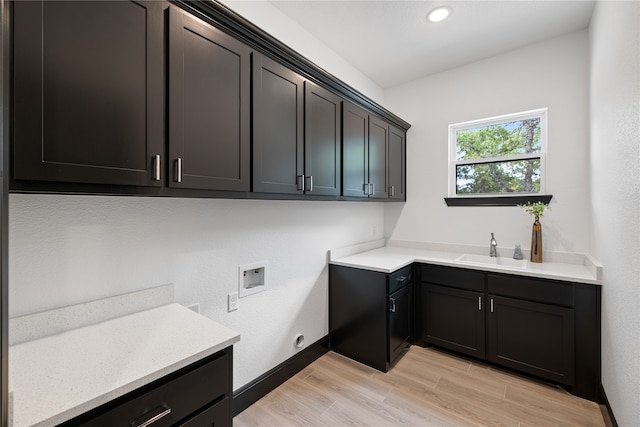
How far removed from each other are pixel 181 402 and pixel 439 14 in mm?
2861

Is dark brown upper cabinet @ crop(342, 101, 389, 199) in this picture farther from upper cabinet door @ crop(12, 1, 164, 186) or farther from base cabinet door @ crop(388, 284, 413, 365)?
upper cabinet door @ crop(12, 1, 164, 186)

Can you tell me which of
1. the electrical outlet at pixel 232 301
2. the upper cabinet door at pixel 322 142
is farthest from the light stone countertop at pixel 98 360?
the upper cabinet door at pixel 322 142

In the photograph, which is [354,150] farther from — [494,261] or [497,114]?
[494,261]

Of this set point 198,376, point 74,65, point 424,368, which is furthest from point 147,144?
point 424,368

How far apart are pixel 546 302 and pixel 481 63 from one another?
91.4 inches

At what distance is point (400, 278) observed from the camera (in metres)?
2.50

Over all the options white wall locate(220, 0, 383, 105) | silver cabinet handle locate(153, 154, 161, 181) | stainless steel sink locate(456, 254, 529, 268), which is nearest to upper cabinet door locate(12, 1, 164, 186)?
silver cabinet handle locate(153, 154, 161, 181)

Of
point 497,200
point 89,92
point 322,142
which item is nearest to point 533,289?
point 497,200

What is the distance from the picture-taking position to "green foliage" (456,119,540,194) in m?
2.74

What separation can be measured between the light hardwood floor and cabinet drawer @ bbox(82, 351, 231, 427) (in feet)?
3.05

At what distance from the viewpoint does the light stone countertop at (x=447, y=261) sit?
211 centimetres

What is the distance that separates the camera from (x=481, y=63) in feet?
9.61

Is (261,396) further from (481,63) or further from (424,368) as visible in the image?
(481,63)

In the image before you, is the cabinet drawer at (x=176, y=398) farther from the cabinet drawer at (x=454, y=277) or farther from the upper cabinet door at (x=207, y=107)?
the cabinet drawer at (x=454, y=277)
